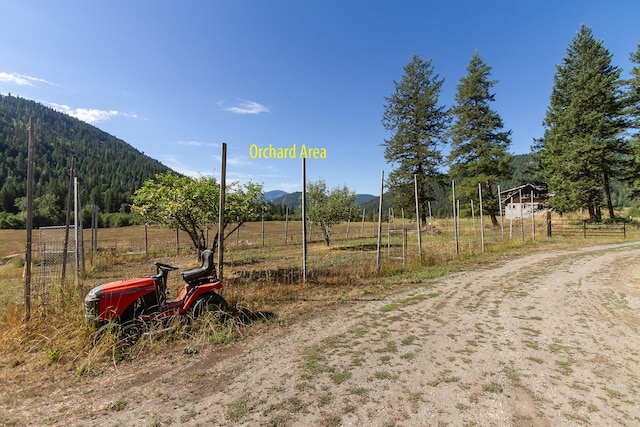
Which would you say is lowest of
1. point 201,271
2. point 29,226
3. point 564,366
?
point 564,366

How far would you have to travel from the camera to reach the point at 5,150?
121500 mm

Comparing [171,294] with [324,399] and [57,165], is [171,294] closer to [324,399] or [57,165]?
[324,399]

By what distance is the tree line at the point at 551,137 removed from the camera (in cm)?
2380

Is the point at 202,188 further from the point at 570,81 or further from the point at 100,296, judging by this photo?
the point at 570,81

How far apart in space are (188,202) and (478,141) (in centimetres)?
2675

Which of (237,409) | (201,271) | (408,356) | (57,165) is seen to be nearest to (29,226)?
(201,271)

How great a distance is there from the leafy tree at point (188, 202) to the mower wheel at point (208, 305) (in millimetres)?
3036

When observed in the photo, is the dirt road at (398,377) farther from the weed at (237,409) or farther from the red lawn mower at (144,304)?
the red lawn mower at (144,304)

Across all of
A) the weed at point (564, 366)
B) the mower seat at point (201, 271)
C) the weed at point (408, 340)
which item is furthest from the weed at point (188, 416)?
the weed at point (564, 366)

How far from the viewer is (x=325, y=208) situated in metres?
19.7

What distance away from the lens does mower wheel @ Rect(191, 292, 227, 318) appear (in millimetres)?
4663

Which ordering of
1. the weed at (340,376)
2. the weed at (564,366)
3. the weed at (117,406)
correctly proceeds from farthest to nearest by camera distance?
the weed at (564,366) < the weed at (340,376) < the weed at (117,406)

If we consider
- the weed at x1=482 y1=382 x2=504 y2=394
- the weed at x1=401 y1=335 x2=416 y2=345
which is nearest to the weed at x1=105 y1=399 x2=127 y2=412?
the weed at x1=401 y1=335 x2=416 y2=345

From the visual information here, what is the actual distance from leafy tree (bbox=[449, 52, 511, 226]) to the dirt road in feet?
76.1
